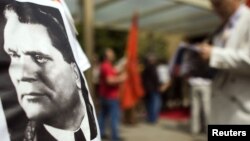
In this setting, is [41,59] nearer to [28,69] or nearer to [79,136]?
[28,69]

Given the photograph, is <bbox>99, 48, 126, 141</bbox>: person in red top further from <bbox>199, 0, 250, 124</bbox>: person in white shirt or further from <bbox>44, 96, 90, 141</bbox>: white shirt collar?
<bbox>44, 96, 90, 141</bbox>: white shirt collar

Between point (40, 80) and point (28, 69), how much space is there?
0.04m

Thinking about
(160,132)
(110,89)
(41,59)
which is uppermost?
(41,59)

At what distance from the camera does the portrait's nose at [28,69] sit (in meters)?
1.12

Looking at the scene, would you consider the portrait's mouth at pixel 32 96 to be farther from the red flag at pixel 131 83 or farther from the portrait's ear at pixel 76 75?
the red flag at pixel 131 83

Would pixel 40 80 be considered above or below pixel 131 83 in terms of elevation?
above

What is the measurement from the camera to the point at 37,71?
1.15 meters

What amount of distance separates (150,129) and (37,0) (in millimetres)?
7133

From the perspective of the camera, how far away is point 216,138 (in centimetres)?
193

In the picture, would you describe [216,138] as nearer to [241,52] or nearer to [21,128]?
[241,52]

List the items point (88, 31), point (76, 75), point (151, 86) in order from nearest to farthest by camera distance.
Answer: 1. point (76, 75)
2. point (88, 31)
3. point (151, 86)

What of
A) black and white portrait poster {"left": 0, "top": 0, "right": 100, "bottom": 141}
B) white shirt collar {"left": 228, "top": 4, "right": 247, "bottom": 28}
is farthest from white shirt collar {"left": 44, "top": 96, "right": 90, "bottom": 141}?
white shirt collar {"left": 228, "top": 4, "right": 247, "bottom": 28}

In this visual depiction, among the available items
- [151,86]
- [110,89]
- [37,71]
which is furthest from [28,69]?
[151,86]

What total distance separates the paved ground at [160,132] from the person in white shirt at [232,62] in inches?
185
